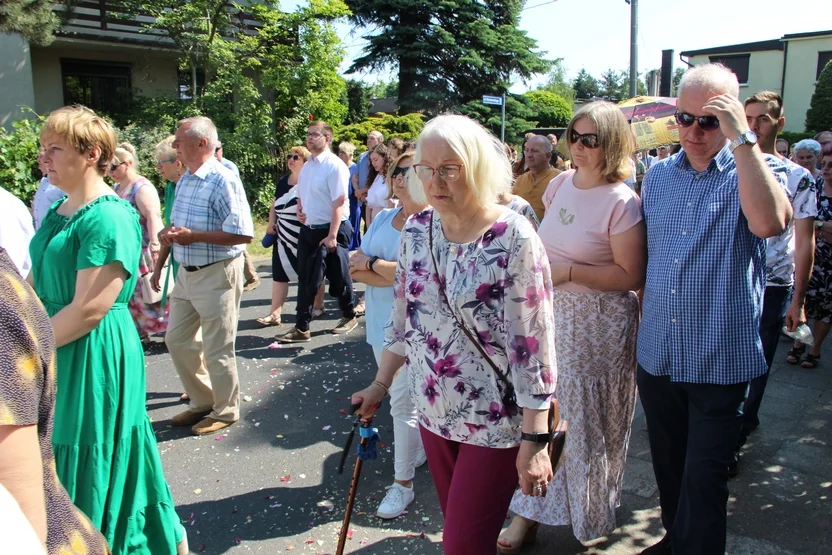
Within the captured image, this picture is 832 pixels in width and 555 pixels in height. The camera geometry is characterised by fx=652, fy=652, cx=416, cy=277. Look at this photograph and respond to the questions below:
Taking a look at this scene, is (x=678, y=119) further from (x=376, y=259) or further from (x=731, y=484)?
(x=731, y=484)

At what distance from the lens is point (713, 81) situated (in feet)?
8.20

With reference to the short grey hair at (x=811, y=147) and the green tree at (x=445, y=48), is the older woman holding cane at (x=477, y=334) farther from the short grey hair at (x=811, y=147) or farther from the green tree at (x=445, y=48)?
the green tree at (x=445, y=48)

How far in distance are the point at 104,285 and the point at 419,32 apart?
83.5 feet

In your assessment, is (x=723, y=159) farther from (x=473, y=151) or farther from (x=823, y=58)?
(x=823, y=58)

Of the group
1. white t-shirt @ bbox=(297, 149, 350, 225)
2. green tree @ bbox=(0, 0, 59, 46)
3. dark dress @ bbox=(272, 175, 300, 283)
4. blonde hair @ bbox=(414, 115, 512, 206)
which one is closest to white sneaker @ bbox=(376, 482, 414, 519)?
blonde hair @ bbox=(414, 115, 512, 206)

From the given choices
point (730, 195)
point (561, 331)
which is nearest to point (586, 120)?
point (730, 195)

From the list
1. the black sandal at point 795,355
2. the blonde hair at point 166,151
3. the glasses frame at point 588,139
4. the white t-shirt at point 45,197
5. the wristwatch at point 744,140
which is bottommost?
the black sandal at point 795,355

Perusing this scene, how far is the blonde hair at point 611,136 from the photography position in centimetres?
287

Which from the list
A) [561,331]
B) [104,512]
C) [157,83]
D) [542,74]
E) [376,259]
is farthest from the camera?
[542,74]

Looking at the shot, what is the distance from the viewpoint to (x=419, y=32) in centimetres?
2608

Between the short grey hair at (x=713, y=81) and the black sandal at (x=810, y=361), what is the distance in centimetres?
423

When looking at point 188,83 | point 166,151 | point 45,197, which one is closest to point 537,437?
point 166,151

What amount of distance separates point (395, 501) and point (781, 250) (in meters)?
2.76

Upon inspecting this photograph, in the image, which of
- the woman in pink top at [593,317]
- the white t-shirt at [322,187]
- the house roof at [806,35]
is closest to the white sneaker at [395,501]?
the woman in pink top at [593,317]
